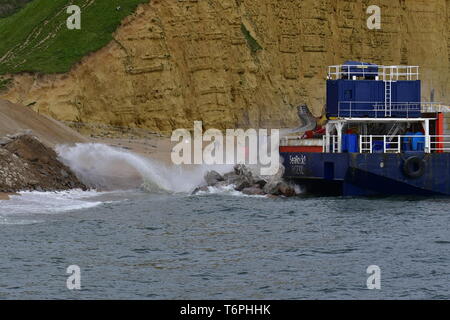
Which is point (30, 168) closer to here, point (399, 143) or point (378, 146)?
point (378, 146)

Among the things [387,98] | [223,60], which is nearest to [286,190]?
[387,98]

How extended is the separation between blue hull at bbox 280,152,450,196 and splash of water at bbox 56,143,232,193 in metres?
8.79

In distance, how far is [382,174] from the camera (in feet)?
154

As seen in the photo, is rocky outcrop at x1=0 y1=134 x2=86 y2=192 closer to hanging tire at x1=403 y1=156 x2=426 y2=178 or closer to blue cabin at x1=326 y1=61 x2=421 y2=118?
blue cabin at x1=326 y1=61 x2=421 y2=118

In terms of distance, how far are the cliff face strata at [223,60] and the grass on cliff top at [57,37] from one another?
94 centimetres

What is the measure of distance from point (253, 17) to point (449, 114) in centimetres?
3448

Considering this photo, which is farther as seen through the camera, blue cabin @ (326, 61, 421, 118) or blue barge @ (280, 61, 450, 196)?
blue cabin @ (326, 61, 421, 118)

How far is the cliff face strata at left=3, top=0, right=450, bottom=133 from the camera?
68.8 m

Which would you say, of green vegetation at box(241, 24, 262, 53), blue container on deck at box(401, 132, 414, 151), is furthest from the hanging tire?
green vegetation at box(241, 24, 262, 53)

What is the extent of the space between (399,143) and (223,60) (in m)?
29.5

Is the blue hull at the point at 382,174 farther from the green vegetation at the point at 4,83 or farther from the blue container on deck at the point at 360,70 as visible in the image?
the green vegetation at the point at 4,83

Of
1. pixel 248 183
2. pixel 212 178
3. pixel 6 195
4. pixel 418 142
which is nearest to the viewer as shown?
pixel 6 195
